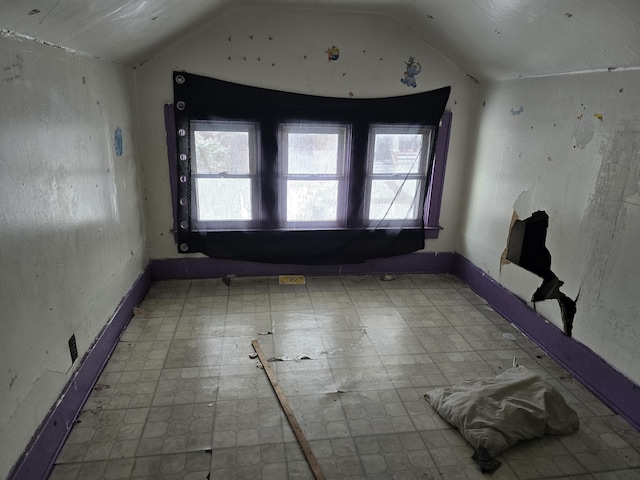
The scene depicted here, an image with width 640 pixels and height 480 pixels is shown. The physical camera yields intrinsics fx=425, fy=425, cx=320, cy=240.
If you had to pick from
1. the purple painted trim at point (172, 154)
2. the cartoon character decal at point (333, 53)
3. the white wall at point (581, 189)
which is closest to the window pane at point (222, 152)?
the purple painted trim at point (172, 154)

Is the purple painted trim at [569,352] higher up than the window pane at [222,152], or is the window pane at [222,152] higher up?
the window pane at [222,152]

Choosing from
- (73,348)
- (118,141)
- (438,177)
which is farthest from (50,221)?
(438,177)

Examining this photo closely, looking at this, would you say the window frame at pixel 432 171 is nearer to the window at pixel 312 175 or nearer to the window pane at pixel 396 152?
the window pane at pixel 396 152

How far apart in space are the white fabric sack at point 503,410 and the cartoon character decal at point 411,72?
2843mm

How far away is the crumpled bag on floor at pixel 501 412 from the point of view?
2291 millimetres

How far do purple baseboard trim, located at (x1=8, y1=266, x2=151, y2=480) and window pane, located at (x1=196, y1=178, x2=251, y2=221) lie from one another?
116cm

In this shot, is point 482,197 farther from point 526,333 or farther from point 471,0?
point 471,0

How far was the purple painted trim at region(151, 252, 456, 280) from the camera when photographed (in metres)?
4.34

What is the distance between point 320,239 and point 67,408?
2.69 metres

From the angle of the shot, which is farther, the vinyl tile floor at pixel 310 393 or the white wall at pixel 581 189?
the white wall at pixel 581 189

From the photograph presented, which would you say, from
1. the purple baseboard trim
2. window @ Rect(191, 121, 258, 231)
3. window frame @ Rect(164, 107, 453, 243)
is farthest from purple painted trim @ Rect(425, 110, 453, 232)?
the purple baseboard trim

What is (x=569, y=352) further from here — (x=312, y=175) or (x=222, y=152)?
(x=222, y=152)

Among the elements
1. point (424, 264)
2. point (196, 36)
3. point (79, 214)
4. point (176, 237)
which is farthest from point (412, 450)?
point (196, 36)

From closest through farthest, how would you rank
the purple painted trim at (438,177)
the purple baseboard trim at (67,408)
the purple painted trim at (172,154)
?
the purple baseboard trim at (67,408)
the purple painted trim at (172,154)
the purple painted trim at (438,177)
